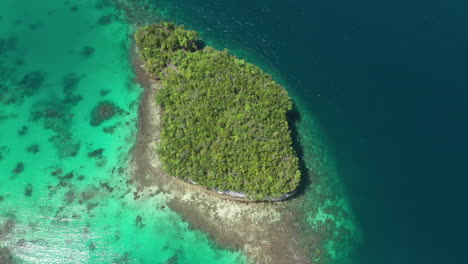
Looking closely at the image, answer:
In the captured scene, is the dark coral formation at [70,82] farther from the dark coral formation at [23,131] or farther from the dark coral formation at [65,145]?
the dark coral formation at [65,145]

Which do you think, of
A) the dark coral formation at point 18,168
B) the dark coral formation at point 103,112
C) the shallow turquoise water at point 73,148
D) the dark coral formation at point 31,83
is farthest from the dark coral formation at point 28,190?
the dark coral formation at point 31,83

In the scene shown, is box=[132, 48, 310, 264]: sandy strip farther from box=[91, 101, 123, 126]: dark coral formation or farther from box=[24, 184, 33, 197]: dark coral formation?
box=[24, 184, 33, 197]: dark coral formation

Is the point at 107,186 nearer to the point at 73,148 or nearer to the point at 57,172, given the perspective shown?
the point at 57,172

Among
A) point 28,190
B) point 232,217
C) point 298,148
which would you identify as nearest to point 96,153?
point 28,190

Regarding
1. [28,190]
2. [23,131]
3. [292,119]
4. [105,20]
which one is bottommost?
[28,190]

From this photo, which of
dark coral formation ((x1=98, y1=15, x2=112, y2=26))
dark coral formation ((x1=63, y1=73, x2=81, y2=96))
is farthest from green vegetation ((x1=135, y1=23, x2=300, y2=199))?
dark coral formation ((x1=63, y1=73, x2=81, y2=96))

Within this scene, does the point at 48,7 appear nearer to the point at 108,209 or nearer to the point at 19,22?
the point at 19,22
